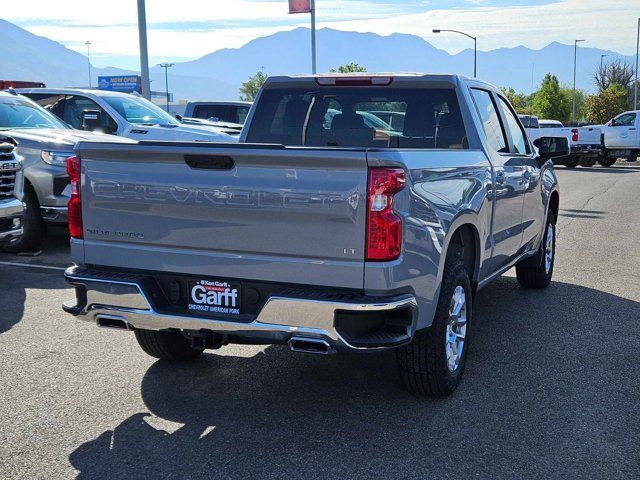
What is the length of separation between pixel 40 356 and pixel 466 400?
2.96 metres

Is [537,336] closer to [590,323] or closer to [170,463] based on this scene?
[590,323]

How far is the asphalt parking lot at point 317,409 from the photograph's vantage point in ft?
12.7

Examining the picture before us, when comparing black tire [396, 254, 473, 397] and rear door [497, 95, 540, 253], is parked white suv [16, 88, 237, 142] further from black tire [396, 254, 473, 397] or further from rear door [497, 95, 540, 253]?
black tire [396, 254, 473, 397]

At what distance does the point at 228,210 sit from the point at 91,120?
394 inches

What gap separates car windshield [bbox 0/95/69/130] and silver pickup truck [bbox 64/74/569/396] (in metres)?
6.76

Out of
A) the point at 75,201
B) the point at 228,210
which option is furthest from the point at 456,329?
the point at 75,201

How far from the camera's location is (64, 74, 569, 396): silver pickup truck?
3895 mm

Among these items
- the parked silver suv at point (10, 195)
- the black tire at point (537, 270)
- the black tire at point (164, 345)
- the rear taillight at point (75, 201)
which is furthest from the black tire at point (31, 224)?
the black tire at point (537, 270)

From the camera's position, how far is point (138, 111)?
1450 cm

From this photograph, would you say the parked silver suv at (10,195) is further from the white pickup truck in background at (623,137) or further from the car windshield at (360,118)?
the white pickup truck in background at (623,137)

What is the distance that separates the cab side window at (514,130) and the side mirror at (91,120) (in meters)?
8.11

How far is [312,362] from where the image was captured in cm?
548

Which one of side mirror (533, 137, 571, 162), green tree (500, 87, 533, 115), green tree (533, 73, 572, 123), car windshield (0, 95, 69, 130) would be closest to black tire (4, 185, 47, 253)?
car windshield (0, 95, 69, 130)

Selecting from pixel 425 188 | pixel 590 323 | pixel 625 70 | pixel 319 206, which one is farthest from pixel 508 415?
pixel 625 70
